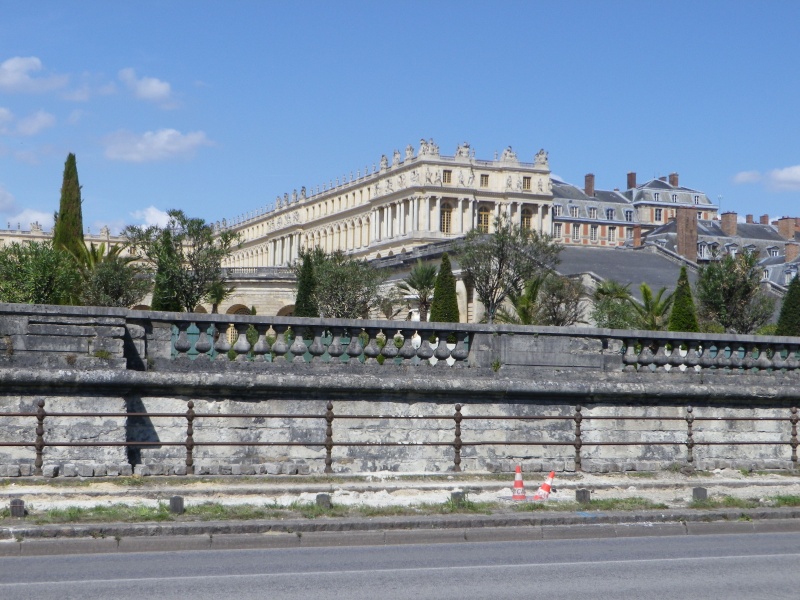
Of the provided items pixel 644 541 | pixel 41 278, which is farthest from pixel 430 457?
pixel 41 278

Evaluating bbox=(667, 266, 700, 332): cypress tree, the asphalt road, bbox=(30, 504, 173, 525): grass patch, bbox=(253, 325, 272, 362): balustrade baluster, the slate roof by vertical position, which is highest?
the slate roof

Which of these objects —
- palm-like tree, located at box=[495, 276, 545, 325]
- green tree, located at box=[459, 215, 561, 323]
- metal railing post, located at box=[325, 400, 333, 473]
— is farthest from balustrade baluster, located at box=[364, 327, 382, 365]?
green tree, located at box=[459, 215, 561, 323]

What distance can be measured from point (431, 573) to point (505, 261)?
46808mm

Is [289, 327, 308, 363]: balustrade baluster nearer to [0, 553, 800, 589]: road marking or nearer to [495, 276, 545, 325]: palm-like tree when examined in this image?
[0, 553, 800, 589]: road marking

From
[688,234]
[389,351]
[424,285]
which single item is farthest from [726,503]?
[688,234]

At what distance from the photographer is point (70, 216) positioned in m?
50.0

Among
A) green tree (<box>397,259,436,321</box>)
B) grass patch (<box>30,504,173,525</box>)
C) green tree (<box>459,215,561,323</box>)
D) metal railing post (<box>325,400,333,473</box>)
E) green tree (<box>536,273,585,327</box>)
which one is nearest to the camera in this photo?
grass patch (<box>30,504,173,525</box>)

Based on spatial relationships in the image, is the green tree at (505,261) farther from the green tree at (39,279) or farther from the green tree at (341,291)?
the green tree at (39,279)

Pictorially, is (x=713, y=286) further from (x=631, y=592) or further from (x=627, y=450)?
(x=631, y=592)

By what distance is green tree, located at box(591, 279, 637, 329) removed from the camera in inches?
1721

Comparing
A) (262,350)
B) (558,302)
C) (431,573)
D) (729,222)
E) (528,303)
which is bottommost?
(431,573)

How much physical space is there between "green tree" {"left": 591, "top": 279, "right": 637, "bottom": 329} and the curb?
3109cm

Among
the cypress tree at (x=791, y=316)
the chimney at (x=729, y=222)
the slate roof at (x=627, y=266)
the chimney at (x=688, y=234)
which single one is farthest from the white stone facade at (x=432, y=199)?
the cypress tree at (x=791, y=316)

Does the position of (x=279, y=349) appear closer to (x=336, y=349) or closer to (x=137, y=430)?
(x=336, y=349)
